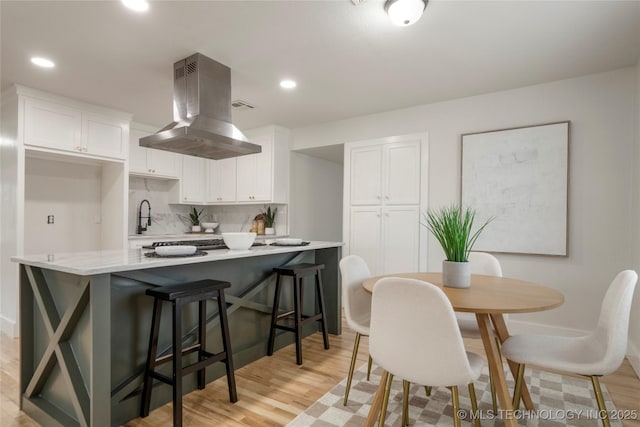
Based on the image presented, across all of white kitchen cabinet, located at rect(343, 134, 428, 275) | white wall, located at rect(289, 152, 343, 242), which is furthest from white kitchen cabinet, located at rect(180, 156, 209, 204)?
white kitchen cabinet, located at rect(343, 134, 428, 275)

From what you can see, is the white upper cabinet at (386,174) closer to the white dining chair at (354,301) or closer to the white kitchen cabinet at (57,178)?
the white dining chair at (354,301)

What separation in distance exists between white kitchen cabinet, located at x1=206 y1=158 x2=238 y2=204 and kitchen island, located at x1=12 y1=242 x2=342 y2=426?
2.92 metres

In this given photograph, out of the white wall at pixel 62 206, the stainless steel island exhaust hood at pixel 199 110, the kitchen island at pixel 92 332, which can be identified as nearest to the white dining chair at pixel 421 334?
the kitchen island at pixel 92 332

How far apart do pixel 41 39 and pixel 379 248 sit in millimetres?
3578

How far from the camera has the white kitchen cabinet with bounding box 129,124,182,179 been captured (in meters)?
4.54

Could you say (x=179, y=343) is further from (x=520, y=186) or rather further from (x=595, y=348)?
(x=520, y=186)

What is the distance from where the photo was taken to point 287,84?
3291mm

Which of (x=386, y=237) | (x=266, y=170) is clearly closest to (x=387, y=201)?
(x=386, y=237)

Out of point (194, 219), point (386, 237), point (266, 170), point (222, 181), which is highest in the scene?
point (266, 170)

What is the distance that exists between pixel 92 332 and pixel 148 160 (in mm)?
3571

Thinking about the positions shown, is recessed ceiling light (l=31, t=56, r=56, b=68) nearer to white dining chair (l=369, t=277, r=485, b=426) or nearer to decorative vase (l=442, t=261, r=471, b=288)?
white dining chair (l=369, t=277, r=485, b=426)

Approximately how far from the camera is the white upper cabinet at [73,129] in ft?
11.0

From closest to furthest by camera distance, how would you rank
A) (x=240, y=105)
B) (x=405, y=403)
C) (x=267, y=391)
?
(x=405, y=403) → (x=267, y=391) → (x=240, y=105)

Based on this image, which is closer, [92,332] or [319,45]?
[92,332]
